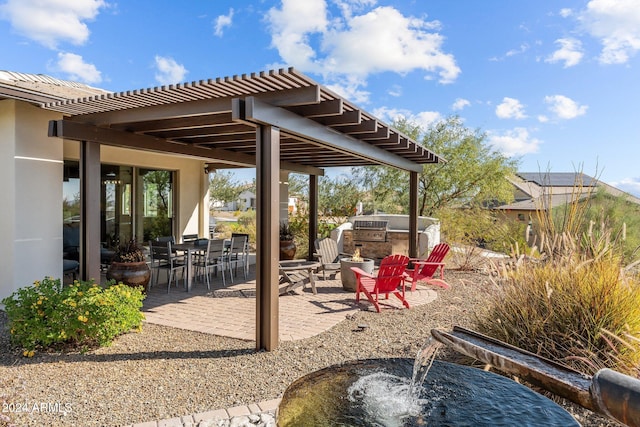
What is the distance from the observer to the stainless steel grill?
12.4 m

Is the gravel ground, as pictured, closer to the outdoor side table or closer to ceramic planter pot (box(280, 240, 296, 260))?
the outdoor side table

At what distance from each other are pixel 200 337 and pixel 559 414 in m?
3.98

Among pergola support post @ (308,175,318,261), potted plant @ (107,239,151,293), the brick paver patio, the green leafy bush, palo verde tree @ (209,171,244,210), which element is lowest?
the brick paver patio

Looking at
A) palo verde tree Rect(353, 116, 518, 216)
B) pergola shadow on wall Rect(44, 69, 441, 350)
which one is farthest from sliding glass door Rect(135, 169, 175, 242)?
palo verde tree Rect(353, 116, 518, 216)

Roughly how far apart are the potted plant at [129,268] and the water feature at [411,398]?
4680 millimetres

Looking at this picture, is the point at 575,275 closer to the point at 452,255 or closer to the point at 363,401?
the point at 363,401

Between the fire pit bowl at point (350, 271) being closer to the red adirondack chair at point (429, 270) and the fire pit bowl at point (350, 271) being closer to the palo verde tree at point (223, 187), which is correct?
the red adirondack chair at point (429, 270)

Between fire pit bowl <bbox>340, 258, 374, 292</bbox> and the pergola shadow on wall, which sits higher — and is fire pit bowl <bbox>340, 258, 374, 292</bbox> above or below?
below

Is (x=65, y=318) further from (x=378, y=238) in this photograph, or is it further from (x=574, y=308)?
(x=378, y=238)

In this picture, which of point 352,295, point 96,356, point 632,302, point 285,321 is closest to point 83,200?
point 96,356

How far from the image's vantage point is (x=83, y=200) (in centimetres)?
577

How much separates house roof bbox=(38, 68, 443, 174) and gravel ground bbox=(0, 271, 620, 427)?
2.63m

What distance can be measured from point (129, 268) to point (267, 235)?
10.2 ft

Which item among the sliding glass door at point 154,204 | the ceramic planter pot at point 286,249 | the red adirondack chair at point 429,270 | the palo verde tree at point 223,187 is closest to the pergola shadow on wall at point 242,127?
the red adirondack chair at point 429,270
